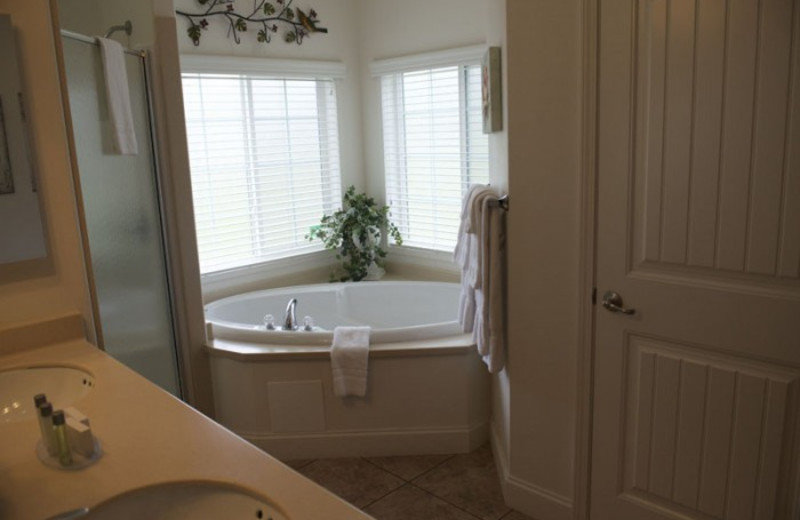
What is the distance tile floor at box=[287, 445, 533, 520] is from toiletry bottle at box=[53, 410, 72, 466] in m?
1.64

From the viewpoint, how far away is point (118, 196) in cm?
263

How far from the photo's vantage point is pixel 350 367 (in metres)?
2.95

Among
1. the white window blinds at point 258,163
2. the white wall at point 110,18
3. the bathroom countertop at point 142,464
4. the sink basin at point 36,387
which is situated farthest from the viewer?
the white window blinds at point 258,163

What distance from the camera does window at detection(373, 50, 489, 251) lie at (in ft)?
13.0

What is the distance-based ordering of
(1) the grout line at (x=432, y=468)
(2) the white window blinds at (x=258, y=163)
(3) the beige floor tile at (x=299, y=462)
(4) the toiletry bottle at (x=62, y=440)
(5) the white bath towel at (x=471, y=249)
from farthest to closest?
(2) the white window blinds at (x=258, y=163)
(3) the beige floor tile at (x=299, y=462)
(1) the grout line at (x=432, y=468)
(5) the white bath towel at (x=471, y=249)
(4) the toiletry bottle at (x=62, y=440)

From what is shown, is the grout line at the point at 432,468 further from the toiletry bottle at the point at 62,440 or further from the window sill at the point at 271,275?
the toiletry bottle at the point at 62,440

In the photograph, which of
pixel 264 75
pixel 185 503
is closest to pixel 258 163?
pixel 264 75

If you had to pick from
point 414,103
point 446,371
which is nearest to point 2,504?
point 446,371

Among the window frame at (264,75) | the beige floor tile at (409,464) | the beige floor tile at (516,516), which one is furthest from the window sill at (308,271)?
the beige floor tile at (516,516)

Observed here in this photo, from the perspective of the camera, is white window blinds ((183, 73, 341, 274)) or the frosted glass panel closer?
the frosted glass panel

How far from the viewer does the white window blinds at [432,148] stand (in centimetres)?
397

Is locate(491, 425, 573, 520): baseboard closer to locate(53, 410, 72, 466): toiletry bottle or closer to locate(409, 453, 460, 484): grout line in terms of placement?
locate(409, 453, 460, 484): grout line

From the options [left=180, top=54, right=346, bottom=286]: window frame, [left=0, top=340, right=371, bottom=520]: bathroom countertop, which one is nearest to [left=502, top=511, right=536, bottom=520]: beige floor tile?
[left=0, top=340, right=371, bottom=520]: bathroom countertop

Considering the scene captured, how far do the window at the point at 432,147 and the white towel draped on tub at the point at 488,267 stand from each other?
1.37m
